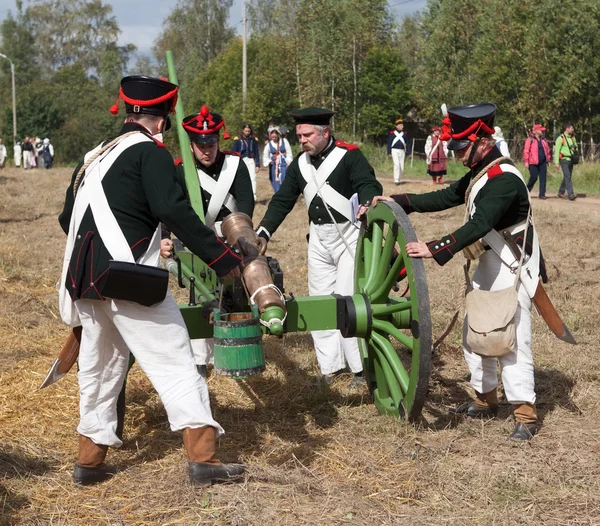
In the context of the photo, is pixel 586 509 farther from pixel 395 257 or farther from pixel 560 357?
pixel 560 357

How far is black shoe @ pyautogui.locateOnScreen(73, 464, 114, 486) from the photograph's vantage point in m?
3.63

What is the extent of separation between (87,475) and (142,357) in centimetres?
64

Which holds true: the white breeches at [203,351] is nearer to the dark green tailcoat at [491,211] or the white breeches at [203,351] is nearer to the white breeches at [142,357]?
the white breeches at [142,357]

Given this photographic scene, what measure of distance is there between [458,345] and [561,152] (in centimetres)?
1090

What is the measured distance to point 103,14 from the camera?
59656mm

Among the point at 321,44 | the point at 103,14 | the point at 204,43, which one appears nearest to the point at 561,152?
the point at 321,44

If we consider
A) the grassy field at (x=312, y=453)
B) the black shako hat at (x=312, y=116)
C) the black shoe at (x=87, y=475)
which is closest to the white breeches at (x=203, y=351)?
the grassy field at (x=312, y=453)

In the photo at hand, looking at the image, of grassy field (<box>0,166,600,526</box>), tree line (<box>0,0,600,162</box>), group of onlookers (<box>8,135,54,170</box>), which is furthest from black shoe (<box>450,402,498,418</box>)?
group of onlookers (<box>8,135,54,170</box>)

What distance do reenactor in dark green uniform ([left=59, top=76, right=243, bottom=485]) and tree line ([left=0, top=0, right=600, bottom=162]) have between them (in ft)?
79.1

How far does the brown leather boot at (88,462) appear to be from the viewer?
3627 millimetres

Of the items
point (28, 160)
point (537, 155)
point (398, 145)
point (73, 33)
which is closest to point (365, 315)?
point (537, 155)

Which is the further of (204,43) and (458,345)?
(204,43)

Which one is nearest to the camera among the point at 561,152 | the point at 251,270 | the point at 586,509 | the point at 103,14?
the point at 586,509

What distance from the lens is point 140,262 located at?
345cm
